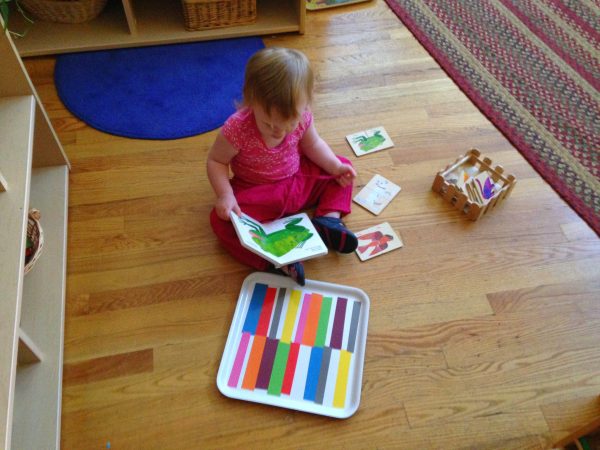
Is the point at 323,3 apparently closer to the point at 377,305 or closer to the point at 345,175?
the point at 345,175

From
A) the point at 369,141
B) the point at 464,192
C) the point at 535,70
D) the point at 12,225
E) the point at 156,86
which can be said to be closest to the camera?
the point at 12,225

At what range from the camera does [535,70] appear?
1803mm

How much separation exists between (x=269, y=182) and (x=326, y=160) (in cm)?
17

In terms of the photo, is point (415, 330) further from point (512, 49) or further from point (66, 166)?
point (512, 49)

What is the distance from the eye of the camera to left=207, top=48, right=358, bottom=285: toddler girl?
1018 mm

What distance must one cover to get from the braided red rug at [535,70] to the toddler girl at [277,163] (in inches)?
27.2

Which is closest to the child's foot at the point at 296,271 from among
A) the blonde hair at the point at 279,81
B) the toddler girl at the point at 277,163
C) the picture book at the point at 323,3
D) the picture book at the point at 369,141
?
the toddler girl at the point at 277,163

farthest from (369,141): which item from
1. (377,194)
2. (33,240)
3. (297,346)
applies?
(33,240)

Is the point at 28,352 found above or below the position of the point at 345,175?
below

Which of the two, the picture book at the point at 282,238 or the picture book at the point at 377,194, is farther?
the picture book at the point at 377,194

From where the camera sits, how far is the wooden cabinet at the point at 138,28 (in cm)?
177

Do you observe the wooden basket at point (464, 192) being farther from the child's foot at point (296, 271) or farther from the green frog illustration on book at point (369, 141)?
the child's foot at point (296, 271)

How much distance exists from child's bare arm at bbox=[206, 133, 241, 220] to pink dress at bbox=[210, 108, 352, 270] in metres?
0.03

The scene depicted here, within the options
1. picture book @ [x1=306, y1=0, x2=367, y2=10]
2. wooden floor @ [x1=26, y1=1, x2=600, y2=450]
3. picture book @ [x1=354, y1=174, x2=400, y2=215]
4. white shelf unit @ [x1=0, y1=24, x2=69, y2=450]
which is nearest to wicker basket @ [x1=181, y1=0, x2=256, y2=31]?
picture book @ [x1=306, y1=0, x2=367, y2=10]
